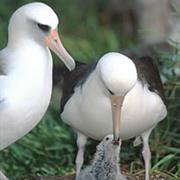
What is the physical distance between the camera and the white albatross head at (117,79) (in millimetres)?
5684

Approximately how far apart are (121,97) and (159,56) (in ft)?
5.86

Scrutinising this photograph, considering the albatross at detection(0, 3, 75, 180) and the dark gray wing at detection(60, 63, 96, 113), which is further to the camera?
the dark gray wing at detection(60, 63, 96, 113)

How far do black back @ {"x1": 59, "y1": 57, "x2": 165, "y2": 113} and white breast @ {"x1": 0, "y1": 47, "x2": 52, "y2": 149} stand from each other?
495 mm

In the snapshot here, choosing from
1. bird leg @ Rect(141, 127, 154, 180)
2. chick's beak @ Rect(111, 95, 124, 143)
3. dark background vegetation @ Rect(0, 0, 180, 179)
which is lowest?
dark background vegetation @ Rect(0, 0, 180, 179)

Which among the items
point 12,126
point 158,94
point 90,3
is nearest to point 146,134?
point 158,94

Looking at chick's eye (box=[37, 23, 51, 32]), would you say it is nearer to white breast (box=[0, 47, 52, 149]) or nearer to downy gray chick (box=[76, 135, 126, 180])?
white breast (box=[0, 47, 52, 149])

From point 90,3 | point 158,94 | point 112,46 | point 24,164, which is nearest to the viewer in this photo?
point 158,94

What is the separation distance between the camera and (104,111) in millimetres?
6051

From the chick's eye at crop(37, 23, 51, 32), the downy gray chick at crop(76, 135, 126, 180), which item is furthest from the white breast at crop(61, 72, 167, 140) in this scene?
the chick's eye at crop(37, 23, 51, 32)

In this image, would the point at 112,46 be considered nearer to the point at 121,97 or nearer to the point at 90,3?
the point at 90,3

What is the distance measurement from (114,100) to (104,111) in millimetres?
281

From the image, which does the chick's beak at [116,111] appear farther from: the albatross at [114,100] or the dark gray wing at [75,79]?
the dark gray wing at [75,79]

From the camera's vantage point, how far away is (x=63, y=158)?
725 centimetres

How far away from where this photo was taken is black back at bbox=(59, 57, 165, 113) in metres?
6.35
